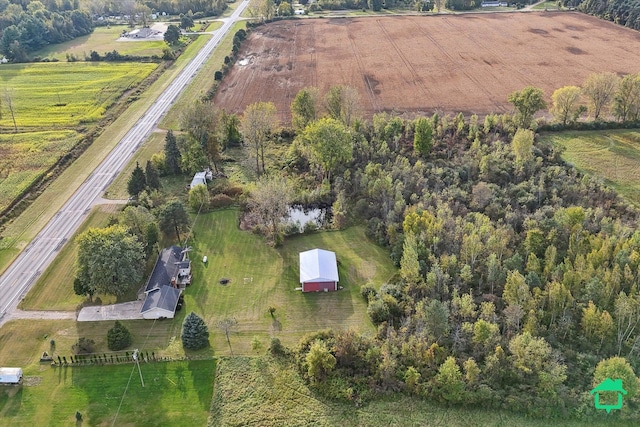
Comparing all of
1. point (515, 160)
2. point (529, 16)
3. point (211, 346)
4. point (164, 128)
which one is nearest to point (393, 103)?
point (515, 160)

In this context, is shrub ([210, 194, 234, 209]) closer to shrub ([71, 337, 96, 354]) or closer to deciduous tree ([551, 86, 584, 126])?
shrub ([71, 337, 96, 354])

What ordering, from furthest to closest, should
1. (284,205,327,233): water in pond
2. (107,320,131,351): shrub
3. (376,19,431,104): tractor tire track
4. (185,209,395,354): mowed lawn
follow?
Answer: (376,19,431,104): tractor tire track < (284,205,327,233): water in pond < (185,209,395,354): mowed lawn < (107,320,131,351): shrub

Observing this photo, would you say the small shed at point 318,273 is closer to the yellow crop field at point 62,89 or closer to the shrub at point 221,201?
the shrub at point 221,201

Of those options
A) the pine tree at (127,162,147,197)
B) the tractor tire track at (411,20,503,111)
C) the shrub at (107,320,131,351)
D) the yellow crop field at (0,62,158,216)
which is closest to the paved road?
the pine tree at (127,162,147,197)

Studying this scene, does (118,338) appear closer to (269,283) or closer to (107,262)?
(107,262)

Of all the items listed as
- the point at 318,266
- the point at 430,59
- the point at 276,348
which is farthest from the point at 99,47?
the point at 276,348

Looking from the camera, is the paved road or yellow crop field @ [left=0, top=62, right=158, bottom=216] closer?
the paved road

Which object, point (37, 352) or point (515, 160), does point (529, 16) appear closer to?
point (515, 160)

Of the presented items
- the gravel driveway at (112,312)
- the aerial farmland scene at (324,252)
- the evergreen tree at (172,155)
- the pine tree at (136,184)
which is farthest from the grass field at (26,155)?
the gravel driveway at (112,312)
